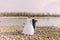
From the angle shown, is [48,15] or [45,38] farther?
[48,15]

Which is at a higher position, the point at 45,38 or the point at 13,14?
the point at 45,38

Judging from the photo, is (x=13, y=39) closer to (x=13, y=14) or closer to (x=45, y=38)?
(x=45, y=38)

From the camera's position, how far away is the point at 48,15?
1091 centimetres

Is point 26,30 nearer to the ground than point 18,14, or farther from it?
farther from it

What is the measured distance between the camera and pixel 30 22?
4.89m

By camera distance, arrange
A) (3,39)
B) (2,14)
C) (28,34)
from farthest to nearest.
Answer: (2,14)
(28,34)
(3,39)

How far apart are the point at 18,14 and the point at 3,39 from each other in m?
6.92

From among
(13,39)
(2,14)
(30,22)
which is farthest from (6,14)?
(13,39)

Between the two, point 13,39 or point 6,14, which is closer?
point 13,39

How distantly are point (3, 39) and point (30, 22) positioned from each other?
3.63 ft

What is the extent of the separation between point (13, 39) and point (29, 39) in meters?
0.37

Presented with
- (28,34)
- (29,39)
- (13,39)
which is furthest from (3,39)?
(28,34)

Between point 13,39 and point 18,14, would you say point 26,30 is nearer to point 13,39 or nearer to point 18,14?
point 13,39

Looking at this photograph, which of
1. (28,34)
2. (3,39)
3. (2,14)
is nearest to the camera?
(3,39)
